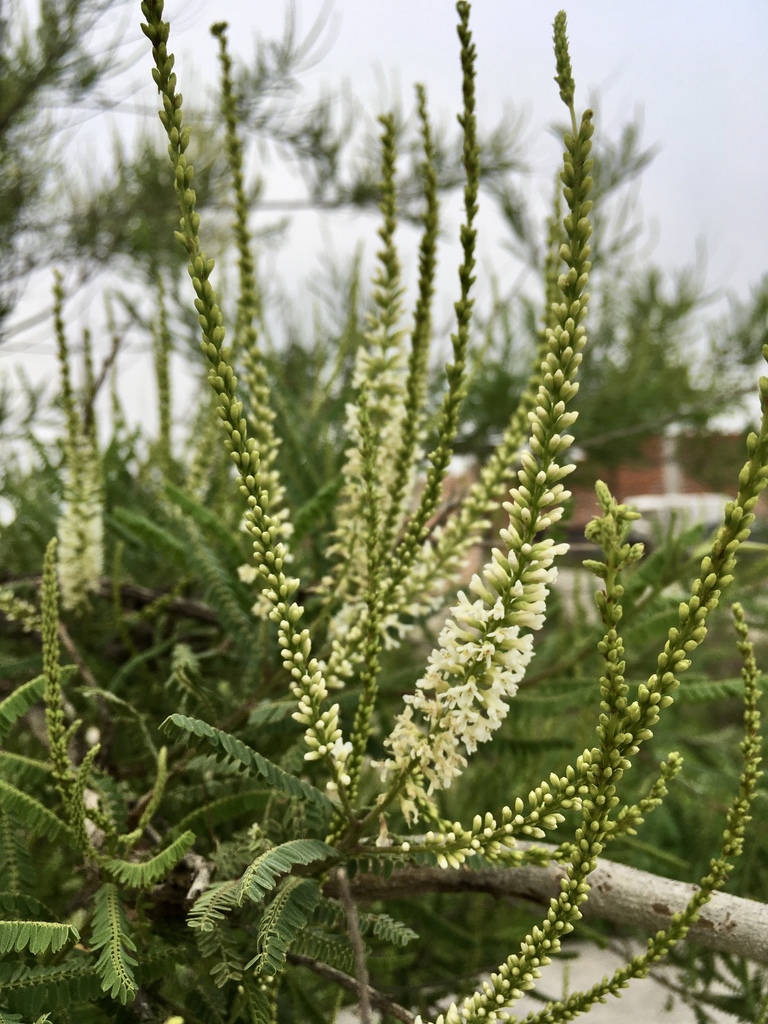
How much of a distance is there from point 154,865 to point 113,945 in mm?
21

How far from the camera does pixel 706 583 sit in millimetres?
164

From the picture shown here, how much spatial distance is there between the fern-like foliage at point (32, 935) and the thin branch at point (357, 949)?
A: 73 millimetres

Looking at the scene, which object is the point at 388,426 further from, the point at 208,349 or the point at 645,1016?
the point at 645,1016

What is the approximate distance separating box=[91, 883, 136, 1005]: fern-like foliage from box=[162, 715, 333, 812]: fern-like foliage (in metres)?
0.05

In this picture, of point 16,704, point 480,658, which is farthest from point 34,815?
point 480,658

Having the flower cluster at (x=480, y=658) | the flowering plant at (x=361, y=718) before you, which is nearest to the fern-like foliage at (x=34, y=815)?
the flowering plant at (x=361, y=718)

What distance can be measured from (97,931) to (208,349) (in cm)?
15

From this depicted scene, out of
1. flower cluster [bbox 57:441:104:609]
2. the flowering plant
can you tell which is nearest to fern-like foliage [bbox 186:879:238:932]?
the flowering plant

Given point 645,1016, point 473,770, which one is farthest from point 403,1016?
point 645,1016

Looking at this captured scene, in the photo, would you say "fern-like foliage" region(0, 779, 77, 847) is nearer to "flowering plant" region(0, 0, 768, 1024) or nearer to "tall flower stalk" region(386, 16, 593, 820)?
"flowering plant" region(0, 0, 768, 1024)

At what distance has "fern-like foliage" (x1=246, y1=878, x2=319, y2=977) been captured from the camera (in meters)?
0.19

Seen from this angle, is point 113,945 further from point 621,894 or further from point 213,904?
point 621,894

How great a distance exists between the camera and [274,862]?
20cm

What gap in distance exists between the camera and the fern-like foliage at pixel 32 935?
0.66 feet
